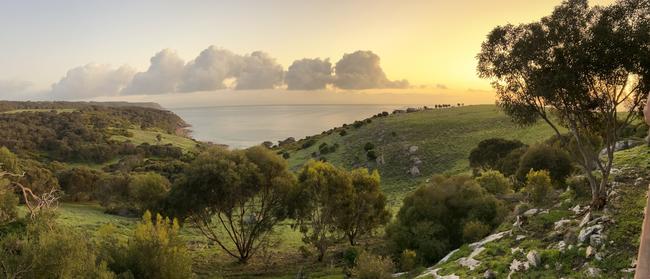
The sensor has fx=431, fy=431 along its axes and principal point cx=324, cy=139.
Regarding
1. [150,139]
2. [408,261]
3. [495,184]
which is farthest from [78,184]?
[150,139]

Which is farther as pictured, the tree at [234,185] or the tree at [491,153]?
the tree at [491,153]

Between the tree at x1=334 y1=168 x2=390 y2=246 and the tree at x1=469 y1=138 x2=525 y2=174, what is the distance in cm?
1934

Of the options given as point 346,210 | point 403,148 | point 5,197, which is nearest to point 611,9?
point 346,210

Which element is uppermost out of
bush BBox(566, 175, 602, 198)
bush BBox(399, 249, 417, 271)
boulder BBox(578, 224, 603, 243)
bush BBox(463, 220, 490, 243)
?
bush BBox(566, 175, 602, 198)

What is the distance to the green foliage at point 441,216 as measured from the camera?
1110 inches

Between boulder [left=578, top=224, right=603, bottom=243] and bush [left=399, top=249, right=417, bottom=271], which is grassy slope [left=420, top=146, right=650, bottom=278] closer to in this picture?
boulder [left=578, top=224, right=603, bottom=243]

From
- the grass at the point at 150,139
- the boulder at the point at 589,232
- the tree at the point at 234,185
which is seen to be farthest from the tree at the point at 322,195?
the grass at the point at 150,139

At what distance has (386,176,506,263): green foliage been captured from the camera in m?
28.2

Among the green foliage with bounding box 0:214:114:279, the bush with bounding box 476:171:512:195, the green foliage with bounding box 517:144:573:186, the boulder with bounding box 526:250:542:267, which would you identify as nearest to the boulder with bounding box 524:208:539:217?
the boulder with bounding box 526:250:542:267

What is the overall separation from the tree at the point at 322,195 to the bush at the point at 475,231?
1125 centimetres

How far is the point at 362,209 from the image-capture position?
122ft

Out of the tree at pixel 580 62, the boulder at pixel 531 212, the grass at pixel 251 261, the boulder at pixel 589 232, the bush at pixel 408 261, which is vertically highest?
the tree at pixel 580 62

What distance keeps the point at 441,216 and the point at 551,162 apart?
42.2 ft

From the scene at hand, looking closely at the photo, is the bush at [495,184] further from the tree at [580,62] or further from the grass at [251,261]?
the tree at [580,62]
